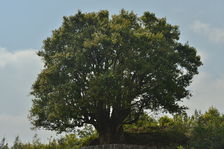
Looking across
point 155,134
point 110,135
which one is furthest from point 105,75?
point 155,134

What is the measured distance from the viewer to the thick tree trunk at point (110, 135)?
22156 millimetres

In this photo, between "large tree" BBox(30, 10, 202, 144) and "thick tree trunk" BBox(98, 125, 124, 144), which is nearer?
"large tree" BBox(30, 10, 202, 144)

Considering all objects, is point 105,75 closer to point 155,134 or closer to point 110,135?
point 110,135

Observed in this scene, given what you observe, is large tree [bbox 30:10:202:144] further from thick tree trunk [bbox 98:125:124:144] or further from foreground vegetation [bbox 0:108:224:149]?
foreground vegetation [bbox 0:108:224:149]

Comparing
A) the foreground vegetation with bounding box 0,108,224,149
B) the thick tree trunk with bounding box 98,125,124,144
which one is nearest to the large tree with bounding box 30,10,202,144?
the thick tree trunk with bounding box 98,125,124,144

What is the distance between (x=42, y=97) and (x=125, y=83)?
721 centimetres

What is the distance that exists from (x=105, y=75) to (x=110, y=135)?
20.3 feet

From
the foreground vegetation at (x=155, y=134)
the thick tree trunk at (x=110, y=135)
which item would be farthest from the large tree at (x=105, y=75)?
the foreground vegetation at (x=155, y=134)

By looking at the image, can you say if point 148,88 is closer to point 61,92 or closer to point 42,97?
point 61,92

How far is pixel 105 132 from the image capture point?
22453 mm

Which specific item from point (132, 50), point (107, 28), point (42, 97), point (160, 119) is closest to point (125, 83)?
point (132, 50)

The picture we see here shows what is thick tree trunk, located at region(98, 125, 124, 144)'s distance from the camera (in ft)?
72.7

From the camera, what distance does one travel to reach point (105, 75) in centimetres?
1875

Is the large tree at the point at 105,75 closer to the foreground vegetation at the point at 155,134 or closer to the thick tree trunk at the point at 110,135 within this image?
the thick tree trunk at the point at 110,135
